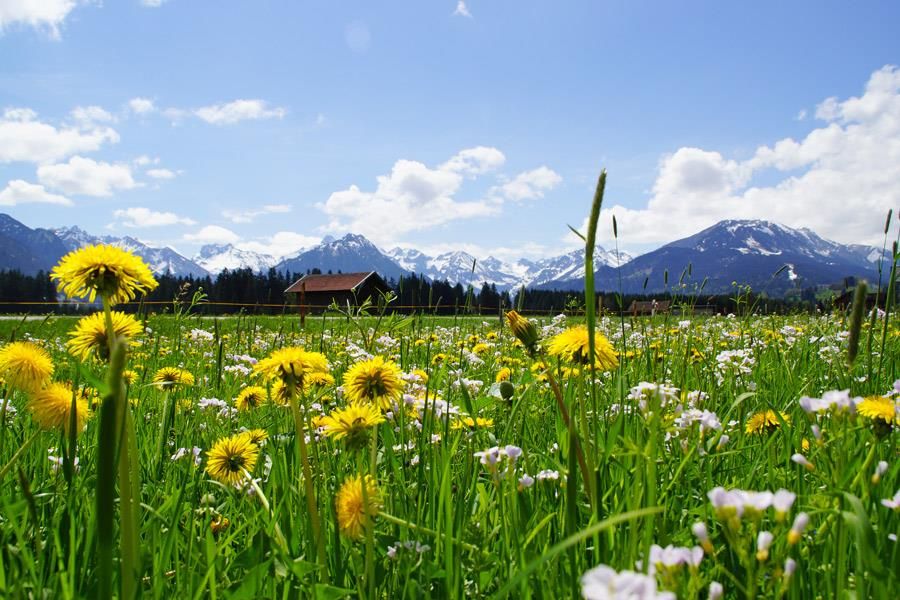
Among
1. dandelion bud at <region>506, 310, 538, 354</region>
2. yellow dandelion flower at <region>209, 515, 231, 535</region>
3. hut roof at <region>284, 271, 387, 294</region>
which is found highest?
hut roof at <region>284, 271, 387, 294</region>

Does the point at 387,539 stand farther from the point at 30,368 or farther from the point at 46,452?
the point at 46,452

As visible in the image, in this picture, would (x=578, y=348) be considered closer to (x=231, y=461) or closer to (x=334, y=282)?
(x=231, y=461)

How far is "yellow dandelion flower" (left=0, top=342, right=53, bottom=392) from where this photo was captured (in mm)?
1642

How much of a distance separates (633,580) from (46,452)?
8.76ft

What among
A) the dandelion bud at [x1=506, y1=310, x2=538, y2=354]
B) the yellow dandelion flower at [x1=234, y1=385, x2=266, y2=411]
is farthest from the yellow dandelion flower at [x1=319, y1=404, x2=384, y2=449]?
the yellow dandelion flower at [x1=234, y1=385, x2=266, y2=411]

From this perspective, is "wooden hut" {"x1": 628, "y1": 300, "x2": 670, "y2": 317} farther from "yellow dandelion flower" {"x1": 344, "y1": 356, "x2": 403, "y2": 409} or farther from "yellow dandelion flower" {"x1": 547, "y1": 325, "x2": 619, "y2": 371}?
"yellow dandelion flower" {"x1": 344, "y1": 356, "x2": 403, "y2": 409}

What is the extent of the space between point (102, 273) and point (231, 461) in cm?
80

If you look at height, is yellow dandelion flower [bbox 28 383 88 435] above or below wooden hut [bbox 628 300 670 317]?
below

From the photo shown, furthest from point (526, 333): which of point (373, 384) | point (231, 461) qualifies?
point (231, 461)

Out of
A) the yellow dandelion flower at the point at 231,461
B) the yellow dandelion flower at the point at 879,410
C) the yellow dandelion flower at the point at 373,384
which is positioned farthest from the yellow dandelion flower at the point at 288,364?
the yellow dandelion flower at the point at 879,410

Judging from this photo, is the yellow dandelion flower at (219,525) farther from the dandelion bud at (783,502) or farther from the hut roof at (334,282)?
the hut roof at (334,282)

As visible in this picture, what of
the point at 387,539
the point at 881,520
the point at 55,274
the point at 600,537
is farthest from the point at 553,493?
the point at 55,274

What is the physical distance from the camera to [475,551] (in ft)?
4.63

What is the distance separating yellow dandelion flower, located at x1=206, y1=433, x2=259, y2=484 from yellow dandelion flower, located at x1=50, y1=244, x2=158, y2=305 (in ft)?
2.15
